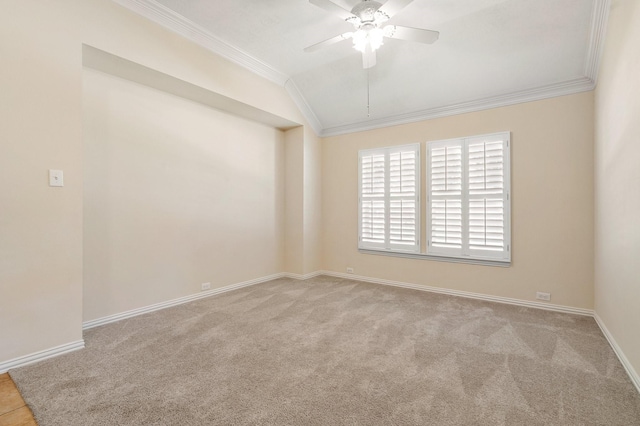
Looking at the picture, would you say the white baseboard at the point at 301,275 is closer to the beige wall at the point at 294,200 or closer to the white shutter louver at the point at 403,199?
the beige wall at the point at 294,200

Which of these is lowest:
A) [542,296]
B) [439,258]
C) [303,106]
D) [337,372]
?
[337,372]

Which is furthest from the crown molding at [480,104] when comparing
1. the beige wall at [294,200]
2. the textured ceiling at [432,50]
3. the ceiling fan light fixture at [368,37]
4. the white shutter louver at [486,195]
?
the ceiling fan light fixture at [368,37]

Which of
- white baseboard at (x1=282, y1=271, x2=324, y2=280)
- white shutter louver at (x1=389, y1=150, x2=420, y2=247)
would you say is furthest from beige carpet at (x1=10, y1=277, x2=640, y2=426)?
white baseboard at (x1=282, y1=271, x2=324, y2=280)

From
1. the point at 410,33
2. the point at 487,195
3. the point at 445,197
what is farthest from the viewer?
the point at 445,197

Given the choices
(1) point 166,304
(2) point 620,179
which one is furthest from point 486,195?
(1) point 166,304

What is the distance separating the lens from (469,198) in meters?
4.02

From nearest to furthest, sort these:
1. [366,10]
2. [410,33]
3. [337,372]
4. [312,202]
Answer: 1. [337,372]
2. [366,10]
3. [410,33]
4. [312,202]

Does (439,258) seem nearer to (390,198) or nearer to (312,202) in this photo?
(390,198)

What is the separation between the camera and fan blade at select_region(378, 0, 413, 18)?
2287 millimetres

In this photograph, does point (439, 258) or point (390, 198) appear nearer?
point (439, 258)

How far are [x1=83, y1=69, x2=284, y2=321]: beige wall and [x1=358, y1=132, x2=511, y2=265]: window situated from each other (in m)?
1.77

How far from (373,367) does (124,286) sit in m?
2.78

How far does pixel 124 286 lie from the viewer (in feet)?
10.8

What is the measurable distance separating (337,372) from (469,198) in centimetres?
294
